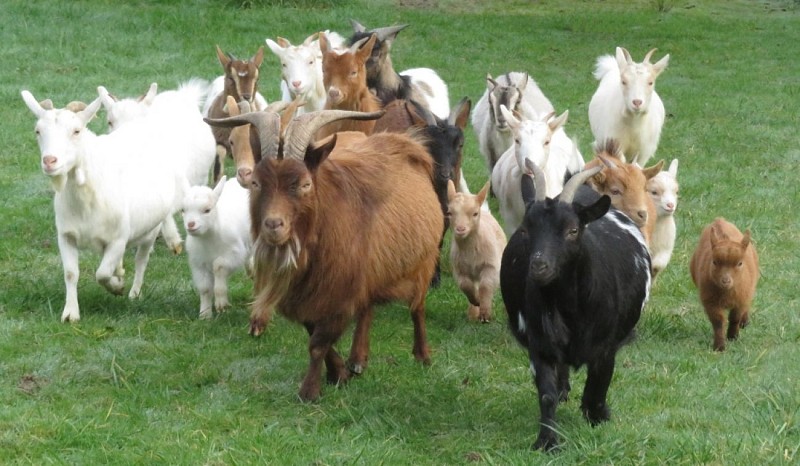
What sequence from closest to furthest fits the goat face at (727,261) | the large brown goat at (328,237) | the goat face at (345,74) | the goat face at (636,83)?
1. the large brown goat at (328,237)
2. the goat face at (727,261)
3. the goat face at (345,74)
4. the goat face at (636,83)

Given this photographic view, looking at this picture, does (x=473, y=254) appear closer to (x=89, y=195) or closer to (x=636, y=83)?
(x=89, y=195)

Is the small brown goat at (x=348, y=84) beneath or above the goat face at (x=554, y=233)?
beneath

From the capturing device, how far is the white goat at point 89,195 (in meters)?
8.14

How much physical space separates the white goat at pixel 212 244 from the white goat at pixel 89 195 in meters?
0.35

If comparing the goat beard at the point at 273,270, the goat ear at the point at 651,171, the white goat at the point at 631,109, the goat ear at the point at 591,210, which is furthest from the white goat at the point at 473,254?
the white goat at the point at 631,109

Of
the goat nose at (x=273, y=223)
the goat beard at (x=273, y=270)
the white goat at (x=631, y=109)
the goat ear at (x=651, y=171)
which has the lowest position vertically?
the white goat at (x=631, y=109)

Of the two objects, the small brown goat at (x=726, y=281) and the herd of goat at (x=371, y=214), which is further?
the small brown goat at (x=726, y=281)

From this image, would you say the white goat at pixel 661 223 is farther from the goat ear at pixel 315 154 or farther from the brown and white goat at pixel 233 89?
the brown and white goat at pixel 233 89

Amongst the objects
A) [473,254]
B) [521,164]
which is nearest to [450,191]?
[473,254]

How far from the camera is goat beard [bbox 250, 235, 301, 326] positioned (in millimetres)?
6723

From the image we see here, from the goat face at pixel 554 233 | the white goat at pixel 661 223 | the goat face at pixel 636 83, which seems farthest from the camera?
the goat face at pixel 636 83

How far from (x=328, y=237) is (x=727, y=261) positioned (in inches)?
112

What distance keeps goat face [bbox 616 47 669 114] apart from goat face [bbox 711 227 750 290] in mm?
3914

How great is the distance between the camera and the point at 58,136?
812 cm
